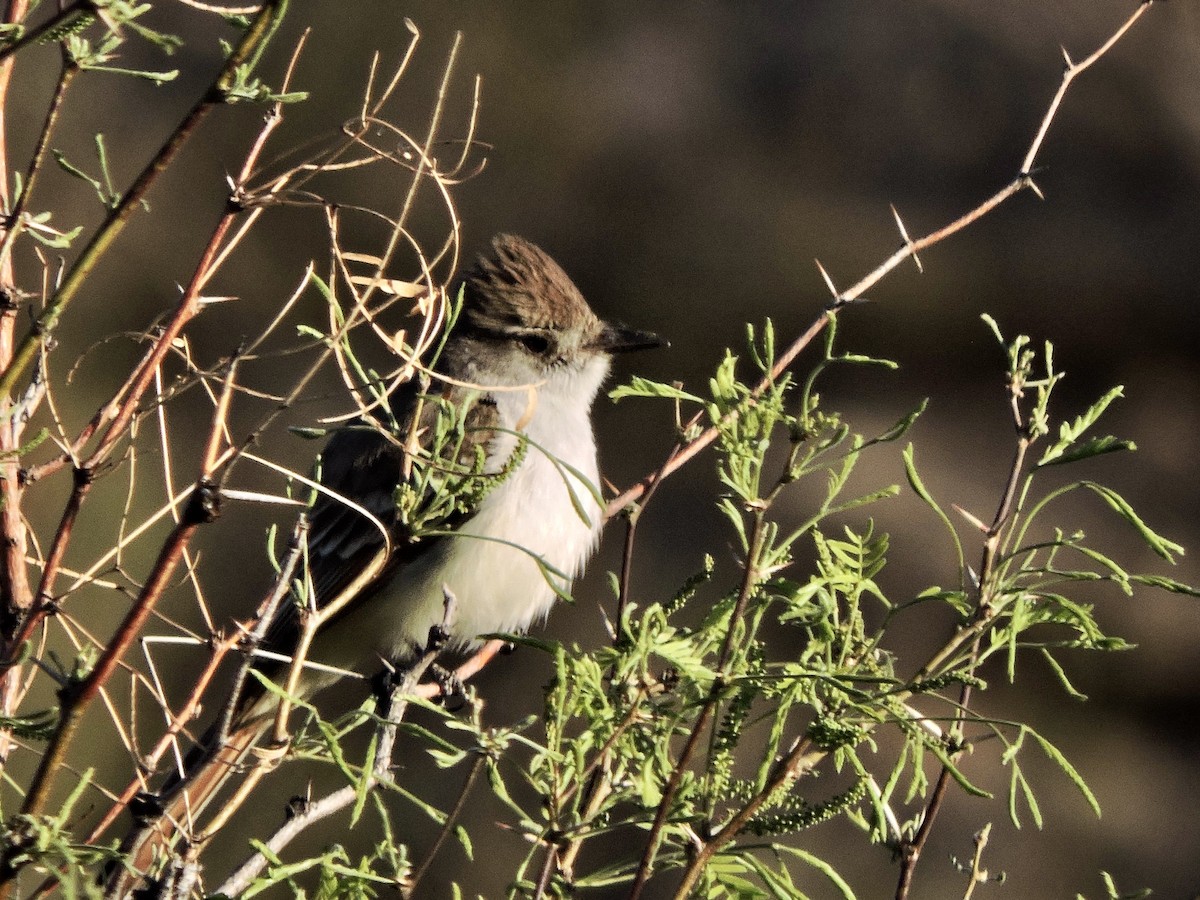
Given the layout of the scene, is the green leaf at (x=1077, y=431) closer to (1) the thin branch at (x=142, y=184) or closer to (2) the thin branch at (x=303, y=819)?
(2) the thin branch at (x=303, y=819)

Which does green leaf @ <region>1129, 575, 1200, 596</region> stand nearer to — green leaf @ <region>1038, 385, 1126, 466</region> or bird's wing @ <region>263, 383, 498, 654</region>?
green leaf @ <region>1038, 385, 1126, 466</region>

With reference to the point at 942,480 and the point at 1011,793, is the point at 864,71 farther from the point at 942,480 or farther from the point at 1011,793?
the point at 1011,793

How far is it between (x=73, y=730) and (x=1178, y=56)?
6.21 metres

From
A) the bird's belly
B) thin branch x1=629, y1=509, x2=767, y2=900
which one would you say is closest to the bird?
the bird's belly

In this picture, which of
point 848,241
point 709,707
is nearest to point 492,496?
point 709,707

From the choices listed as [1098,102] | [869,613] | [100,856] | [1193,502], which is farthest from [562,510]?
[1098,102]

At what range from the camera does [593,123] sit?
301 inches

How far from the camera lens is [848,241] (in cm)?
685

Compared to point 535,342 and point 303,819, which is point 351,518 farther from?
point 303,819

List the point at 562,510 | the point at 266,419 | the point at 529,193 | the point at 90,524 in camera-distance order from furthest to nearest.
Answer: the point at 529,193
the point at 90,524
the point at 562,510
the point at 266,419

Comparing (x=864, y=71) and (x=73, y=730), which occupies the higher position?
(x=864, y=71)

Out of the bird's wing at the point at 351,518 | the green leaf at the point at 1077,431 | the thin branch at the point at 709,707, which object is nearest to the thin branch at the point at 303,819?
the thin branch at the point at 709,707

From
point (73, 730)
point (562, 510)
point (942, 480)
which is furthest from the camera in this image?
point (942, 480)

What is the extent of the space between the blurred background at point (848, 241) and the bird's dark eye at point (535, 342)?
1990mm
